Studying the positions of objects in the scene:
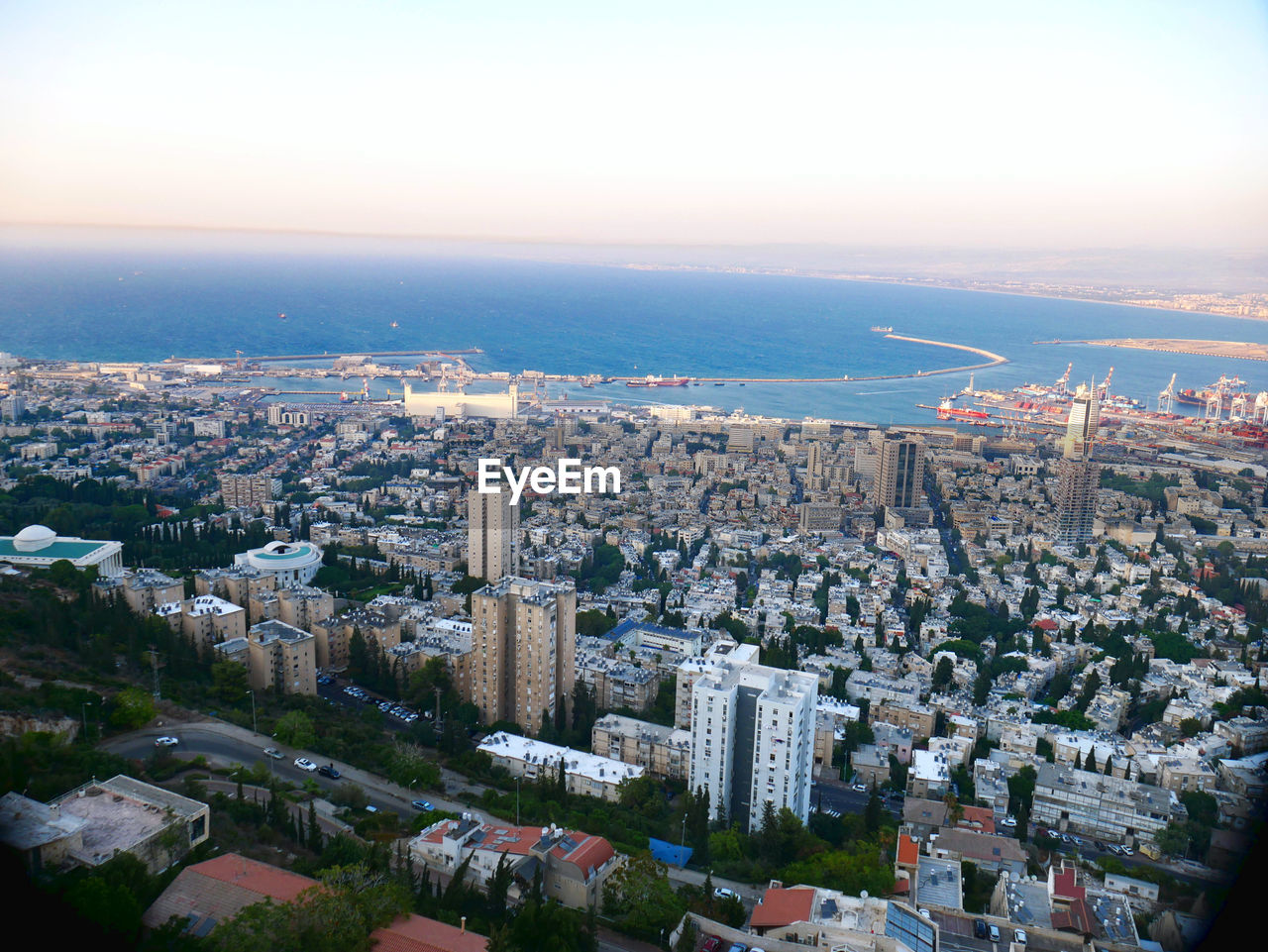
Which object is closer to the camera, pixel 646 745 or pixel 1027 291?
pixel 646 745

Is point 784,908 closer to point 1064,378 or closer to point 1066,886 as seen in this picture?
point 1066,886

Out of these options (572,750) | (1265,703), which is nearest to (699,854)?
(572,750)

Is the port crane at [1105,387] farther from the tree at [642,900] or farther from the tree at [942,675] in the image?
the tree at [642,900]

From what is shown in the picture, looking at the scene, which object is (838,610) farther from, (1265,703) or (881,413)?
(881,413)

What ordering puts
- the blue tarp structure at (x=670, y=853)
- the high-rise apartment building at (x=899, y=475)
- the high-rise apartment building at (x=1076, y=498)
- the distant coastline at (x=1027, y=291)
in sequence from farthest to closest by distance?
the distant coastline at (x=1027, y=291) < the high-rise apartment building at (x=899, y=475) < the high-rise apartment building at (x=1076, y=498) < the blue tarp structure at (x=670, y=853)

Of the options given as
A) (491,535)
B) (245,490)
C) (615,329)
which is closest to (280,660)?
(491,535)

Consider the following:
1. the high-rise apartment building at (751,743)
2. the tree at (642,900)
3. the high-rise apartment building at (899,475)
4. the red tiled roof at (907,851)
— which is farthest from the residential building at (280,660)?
the high-rise apartment building at (899,475)
